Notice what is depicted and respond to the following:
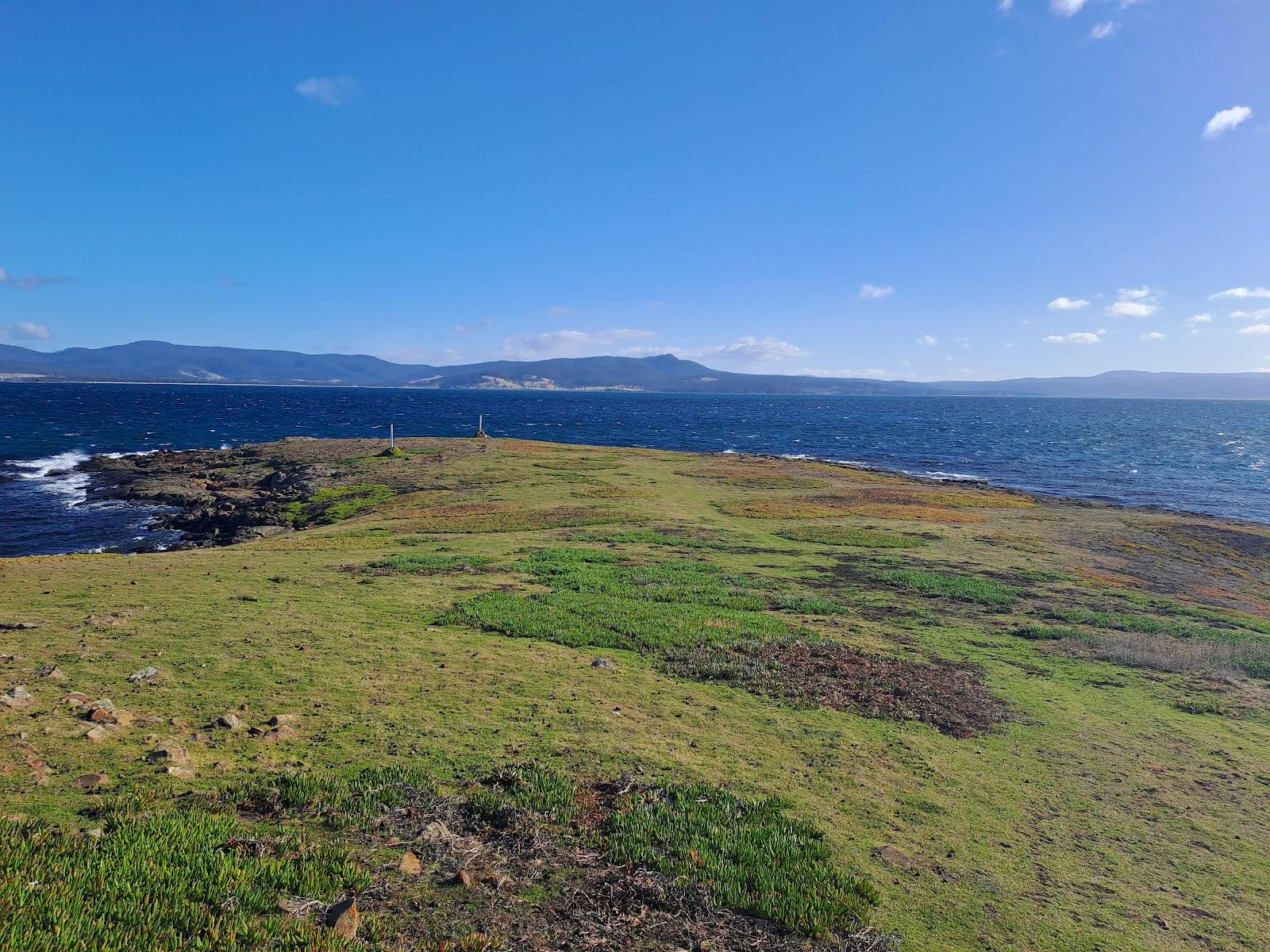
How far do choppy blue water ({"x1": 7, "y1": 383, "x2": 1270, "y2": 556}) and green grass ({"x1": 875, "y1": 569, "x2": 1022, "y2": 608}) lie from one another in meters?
41.3

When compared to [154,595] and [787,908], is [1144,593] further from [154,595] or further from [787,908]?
[154,595]

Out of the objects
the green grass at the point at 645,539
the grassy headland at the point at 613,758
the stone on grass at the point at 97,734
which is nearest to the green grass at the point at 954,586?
the grassy headland at the point at 613,758

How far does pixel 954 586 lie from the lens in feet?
78.8

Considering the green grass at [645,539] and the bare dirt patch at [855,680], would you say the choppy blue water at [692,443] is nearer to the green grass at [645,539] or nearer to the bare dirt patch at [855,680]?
the green grass at [645,539]

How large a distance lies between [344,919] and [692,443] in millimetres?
113750

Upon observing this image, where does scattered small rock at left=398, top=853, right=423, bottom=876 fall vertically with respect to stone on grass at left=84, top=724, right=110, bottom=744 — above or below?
below

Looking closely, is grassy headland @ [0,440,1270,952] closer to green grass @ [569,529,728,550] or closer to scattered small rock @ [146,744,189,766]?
scattered small rock @ [146,744,189,766]

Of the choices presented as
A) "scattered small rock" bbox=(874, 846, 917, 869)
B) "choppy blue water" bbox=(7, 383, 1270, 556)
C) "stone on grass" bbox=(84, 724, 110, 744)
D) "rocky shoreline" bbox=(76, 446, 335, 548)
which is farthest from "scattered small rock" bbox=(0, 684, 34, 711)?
"choppy blue water" bbox=(7, 383, 1270, 556)

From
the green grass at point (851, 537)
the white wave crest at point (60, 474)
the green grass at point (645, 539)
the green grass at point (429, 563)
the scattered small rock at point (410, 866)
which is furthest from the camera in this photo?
the white wave crest at point (60, 474)

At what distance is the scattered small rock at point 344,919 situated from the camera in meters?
5.82

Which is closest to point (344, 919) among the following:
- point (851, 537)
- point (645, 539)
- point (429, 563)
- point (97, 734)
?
point (97, 734)

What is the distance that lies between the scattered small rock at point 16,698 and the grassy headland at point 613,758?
0.06 meters

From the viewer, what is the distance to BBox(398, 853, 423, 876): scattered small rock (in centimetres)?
689

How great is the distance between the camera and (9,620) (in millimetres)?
13312
